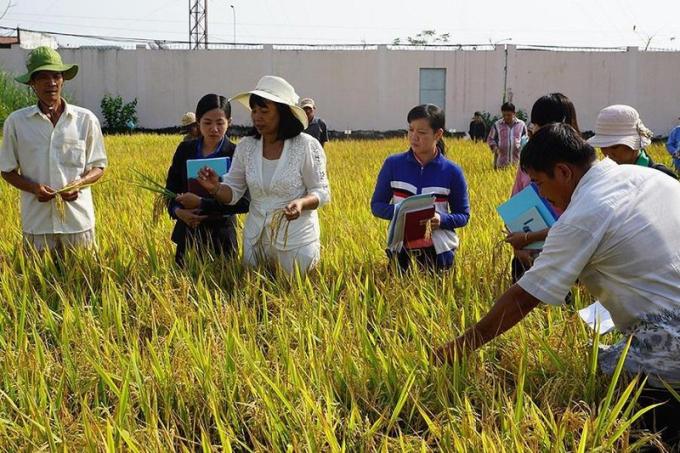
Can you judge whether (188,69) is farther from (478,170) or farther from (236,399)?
(236,399)

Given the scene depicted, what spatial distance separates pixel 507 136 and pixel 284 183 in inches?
225

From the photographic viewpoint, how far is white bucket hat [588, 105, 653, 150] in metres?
2.78

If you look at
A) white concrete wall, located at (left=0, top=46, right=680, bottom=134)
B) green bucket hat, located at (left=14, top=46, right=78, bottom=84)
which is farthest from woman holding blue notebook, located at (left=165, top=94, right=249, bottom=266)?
white concrete wall, located at (left=0, top=46, right=680, bottom=134)

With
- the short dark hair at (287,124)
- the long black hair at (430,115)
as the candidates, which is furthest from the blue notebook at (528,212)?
the short dark hair at (287,124)

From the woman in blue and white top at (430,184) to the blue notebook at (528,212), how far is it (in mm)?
445

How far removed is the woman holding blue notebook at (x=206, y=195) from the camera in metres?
3.24

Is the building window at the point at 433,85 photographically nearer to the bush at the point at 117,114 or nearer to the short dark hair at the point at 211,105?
the bush at the point at 117,114

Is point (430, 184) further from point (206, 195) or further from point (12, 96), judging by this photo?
point (12, 96)

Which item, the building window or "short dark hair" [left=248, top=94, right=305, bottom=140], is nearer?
"short dark hair" [left=248, top=94, right=305, bottom=140]

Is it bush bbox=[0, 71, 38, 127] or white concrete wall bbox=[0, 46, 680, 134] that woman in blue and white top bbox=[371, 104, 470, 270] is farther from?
white concrete wall bbox=[0, 46, 680, 134]

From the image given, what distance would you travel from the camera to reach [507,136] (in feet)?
27.0

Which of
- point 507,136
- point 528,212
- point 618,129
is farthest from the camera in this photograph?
point 507,136

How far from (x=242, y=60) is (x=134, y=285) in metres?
20.5

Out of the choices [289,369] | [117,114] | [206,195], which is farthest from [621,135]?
[117,114]
